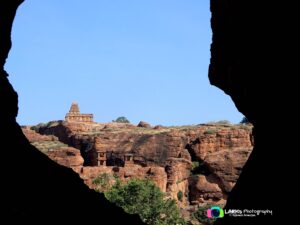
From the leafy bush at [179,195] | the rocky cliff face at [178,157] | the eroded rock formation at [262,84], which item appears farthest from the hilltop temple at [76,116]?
the eroded rock formation at [262,84]

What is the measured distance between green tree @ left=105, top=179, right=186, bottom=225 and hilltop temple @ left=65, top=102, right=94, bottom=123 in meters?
60.9

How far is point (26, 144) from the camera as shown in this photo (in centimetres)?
2088

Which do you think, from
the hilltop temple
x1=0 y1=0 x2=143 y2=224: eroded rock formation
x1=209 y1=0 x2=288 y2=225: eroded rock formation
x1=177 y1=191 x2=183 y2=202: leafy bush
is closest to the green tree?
x1=177 y1=191 x2=183 y2=202: leafy bush

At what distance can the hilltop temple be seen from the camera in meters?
131

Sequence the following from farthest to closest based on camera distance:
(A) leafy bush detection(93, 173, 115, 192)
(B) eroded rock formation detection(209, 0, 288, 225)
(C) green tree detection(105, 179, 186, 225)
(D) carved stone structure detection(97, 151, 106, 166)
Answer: (D) carved stone structure detection(97, 151, 106, 166) → (A) leafy bush detection(93, 173, 115, 192) → (C) green tree detection(105, 179, 186, 225) → (B) eroded rock formation detection(209, 0, 288, 225)

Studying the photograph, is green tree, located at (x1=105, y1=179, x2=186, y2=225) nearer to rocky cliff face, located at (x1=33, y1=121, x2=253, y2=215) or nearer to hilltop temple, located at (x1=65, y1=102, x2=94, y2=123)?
rocky cliff face, located at (x1=33, y1=121, x2=253, y2=215)

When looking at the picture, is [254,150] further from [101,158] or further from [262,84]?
[101,158]

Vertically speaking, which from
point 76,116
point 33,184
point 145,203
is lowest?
point 145,203

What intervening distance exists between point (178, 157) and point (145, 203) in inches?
1106

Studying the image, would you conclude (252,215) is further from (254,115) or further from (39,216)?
(39,216)

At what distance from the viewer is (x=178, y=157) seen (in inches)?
3688

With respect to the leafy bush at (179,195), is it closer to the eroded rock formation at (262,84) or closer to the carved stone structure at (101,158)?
the carved stone structure at (101,158)

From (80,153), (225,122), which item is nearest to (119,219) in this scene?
(80,153)

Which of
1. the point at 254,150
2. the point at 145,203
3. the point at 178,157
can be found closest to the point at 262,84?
the point at 254,150
